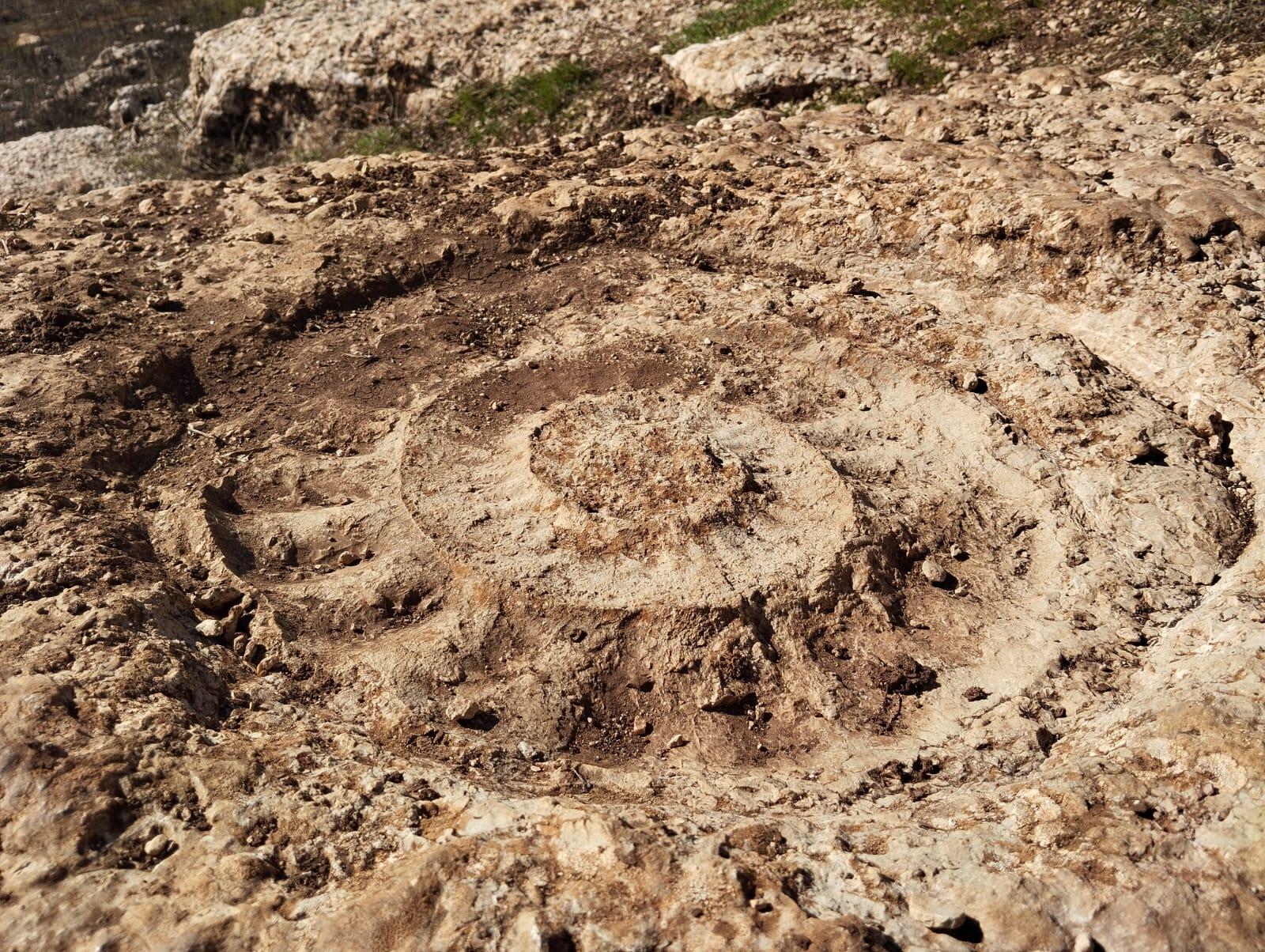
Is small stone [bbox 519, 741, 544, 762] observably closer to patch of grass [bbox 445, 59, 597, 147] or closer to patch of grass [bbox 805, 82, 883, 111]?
patch of grass [bbox 805, 82, 883, 111]

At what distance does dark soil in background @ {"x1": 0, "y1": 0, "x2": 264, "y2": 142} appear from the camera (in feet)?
41.8

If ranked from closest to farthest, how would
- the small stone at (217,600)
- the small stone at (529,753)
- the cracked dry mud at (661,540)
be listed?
the cracked dry mud at (661,540)
the small stone at (529,753)
the small stone at (217,600)

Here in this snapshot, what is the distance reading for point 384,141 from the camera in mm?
8641

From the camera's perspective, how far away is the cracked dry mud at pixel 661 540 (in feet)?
9.44

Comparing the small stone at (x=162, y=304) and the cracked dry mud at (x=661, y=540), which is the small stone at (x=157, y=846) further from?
the small stone at (x=162, y=304)

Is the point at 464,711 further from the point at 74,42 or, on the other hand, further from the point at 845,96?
the point at 74,42

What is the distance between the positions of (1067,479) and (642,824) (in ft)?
8.55

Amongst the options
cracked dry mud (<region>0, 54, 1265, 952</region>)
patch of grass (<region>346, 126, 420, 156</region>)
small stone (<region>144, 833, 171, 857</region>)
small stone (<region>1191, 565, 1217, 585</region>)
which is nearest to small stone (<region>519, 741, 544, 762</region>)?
cracked dry mud (<region>0, 54, 1265, 952</region>)

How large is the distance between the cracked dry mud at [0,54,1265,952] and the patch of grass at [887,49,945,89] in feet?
1.28

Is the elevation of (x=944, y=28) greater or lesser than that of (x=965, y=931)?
greater

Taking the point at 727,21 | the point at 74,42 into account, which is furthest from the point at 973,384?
the point at 74,42

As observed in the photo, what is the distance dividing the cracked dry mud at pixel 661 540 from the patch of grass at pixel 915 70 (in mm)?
389

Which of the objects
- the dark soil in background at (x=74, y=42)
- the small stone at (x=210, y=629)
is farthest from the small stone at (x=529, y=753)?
the dark soil in background at (x=74, y=42)

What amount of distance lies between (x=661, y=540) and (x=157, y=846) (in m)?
2.11
